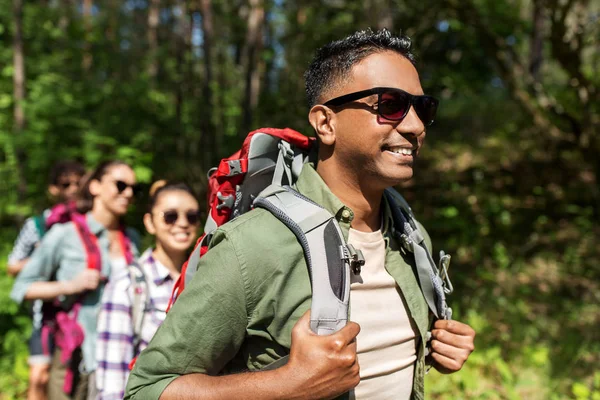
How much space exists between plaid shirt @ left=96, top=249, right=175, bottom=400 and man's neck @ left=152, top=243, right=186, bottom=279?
165 millimetres

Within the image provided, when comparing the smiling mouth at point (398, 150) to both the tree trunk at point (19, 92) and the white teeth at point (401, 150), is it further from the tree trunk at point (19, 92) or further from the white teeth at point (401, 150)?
the tree trunk at point (19, 92)

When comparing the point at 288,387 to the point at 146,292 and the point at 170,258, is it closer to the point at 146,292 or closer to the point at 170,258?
the point at 146,292

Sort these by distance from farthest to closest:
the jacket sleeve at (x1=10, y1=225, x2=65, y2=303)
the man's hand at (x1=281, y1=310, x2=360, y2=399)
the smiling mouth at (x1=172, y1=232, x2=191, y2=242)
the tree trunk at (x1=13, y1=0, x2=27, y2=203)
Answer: the tree trunk at (x1=13, y1=0, x2=27, y2=203)
the jacket sleeve at (x1=10, y1=225, x2=65, y2=303)
the smiling mouth at (x1=172, y1=232, x2=191, y2=242)
the man's hand at (x1=281, y1=310, x2=360, y2=399)

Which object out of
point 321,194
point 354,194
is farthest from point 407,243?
point 321,194

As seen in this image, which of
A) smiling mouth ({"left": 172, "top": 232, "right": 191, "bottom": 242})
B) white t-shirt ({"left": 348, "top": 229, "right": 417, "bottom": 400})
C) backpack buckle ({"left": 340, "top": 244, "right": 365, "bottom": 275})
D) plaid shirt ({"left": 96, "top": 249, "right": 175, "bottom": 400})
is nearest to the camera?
backpack buckle ({"left": 340, "top": 244, "right": 365, "bottom": 275})

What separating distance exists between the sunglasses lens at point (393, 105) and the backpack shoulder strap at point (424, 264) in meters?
0.46

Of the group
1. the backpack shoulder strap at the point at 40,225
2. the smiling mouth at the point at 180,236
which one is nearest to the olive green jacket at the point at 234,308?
the smiling mouth at the point at 180,236

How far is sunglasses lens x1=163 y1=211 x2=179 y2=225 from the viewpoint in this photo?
2.80 meters

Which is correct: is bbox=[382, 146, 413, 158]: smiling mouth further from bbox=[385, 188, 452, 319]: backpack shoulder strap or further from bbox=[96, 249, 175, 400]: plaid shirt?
bbox=[96, 249, 175, 400]: plaid shirt

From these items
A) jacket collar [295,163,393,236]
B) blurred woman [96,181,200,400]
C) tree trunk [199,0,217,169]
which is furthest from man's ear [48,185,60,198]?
jacket collar [295,163,393,236]

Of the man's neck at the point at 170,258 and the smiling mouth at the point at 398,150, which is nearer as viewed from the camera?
the smiling mouth at the point at 398,150

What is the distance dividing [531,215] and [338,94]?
6463 millimetres

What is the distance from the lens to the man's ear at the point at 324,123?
1802mm

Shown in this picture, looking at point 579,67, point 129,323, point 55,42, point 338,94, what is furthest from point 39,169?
point 579,67
